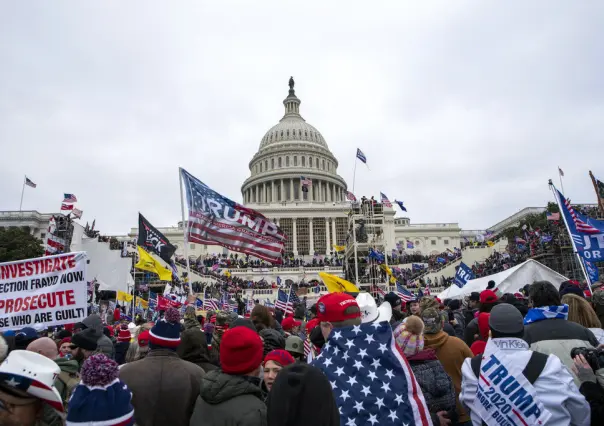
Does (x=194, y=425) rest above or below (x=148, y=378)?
below

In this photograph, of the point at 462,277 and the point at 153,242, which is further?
the point at 462,277

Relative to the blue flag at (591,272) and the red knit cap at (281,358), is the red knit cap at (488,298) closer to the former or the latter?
the red knit cap at (281,358)

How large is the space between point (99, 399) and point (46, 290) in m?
5.48

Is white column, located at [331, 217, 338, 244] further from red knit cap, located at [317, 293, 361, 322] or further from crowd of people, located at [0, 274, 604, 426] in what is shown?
red knit cap, located at [317, 293, 361, 322]

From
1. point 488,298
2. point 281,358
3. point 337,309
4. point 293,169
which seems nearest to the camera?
point 337,309

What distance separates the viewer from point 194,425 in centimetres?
328

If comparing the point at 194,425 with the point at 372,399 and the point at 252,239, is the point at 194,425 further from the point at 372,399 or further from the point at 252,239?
the point at 252,239

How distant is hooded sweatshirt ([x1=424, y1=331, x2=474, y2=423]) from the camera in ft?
16.4

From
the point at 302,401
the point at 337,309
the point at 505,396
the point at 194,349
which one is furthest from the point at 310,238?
the point at 302,401

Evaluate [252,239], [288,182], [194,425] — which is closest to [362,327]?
[194,425]

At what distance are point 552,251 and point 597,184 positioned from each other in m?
10.6

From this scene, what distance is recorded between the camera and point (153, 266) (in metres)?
16.5

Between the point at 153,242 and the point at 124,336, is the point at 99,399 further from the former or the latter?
the point at 153,242

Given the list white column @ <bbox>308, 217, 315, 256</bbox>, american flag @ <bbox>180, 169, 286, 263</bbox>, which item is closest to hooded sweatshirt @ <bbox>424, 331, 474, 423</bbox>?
american flag @ <bbox>180, 169, 286, 263</bbox>
